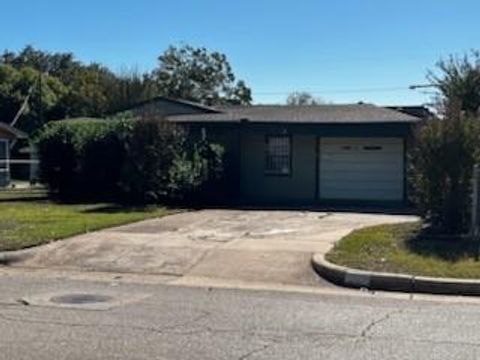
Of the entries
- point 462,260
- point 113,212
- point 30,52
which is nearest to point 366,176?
point 113,212

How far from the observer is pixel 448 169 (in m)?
16.4

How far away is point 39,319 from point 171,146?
1618 cm

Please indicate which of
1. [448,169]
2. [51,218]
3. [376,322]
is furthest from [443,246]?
[51,218]

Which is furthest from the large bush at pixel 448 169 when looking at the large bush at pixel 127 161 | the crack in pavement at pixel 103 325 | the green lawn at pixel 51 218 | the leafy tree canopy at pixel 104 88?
the leafy tree canopy at pixel 104 88

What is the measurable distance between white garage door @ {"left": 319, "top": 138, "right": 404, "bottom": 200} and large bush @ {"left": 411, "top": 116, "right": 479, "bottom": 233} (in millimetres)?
11682

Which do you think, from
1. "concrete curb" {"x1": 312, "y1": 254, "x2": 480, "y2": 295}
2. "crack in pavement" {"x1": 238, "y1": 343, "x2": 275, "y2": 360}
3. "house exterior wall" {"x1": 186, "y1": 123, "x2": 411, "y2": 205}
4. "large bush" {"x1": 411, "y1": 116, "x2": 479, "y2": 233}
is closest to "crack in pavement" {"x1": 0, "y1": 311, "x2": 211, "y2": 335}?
"crack in pavement" {"x1": 238, "y1": 343, "x2": 275, "y2": 360}

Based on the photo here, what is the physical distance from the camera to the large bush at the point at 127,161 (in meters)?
25.6

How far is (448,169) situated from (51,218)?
9120mm

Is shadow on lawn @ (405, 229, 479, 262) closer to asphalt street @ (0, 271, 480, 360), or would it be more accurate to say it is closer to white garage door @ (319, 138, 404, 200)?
asphalt street @ (0, 271, 480, 360)

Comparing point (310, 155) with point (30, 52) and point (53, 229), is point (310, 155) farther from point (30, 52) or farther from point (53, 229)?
point (30, 52)

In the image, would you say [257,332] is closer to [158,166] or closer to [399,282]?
[399,282]

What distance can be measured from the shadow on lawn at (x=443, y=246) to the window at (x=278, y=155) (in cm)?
1325

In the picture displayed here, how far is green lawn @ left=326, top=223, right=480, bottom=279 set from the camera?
13.4 m

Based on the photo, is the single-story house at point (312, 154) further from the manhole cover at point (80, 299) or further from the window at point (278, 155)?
the manhole cover at point (80, 299)
